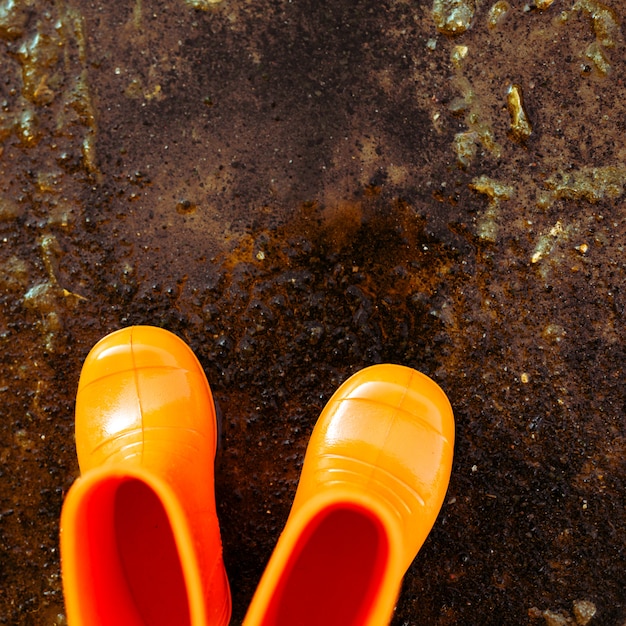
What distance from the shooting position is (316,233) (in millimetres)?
1261

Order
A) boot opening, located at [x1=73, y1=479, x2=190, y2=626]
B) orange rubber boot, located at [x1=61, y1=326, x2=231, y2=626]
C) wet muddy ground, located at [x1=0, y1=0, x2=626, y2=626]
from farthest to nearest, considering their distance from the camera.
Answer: wet muddy ground, located at [x1=0, y1=0, x2=626, y2=626] → boot opening, located at [x1=73, y1=479, x2=190, y2=626] → orange rubber boot, located at [x1=61, y1=326, x2=231, y2=626]

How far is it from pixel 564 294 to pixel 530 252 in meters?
0.12

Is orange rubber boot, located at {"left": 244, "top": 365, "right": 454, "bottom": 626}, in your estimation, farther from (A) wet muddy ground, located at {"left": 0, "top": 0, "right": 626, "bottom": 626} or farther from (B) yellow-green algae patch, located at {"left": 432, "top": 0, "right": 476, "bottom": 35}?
(B) yellow-green algae patch, located at {"left": 432, "top": 0, "right": 476, "bottom": 35}

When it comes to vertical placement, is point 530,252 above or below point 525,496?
above

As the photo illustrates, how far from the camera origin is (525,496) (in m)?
1.24

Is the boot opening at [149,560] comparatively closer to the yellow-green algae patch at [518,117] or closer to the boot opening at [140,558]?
the boot opening at [140,558]

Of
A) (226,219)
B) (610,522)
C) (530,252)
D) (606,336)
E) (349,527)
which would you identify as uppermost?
(226,219)

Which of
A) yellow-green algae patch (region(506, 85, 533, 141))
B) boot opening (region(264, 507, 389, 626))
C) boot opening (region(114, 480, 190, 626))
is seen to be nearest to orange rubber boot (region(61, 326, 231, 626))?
boot opening (region(114, 480, 190, 626))

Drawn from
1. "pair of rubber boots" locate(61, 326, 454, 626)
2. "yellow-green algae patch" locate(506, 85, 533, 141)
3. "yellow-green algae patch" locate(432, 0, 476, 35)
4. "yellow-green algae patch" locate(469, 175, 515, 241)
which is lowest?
"pair of rubber boots" locate(61, 326, 454, 626)

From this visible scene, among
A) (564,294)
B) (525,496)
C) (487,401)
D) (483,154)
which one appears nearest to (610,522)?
(525,496)

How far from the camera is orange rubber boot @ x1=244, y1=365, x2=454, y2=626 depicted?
0.98 m

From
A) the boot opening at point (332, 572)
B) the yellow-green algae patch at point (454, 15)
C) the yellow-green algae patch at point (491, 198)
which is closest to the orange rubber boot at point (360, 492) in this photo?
the boot opening at point (332, 572)

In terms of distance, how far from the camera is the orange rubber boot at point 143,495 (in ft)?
3.02

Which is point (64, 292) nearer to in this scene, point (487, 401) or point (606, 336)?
point (487, 401)
